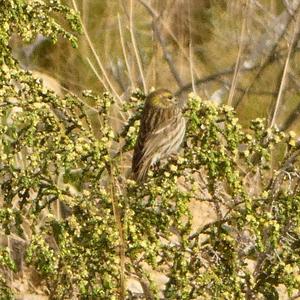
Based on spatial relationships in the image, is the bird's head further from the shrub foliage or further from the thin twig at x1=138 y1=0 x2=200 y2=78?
the thin twig at x1=138 y1=0 x2=200 y2=78

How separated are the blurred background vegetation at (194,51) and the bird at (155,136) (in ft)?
12.0

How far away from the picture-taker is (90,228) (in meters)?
5.84

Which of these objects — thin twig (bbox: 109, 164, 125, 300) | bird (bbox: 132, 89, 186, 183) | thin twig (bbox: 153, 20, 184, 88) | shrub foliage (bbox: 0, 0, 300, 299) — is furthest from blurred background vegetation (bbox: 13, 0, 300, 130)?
thin twig (bbox: 109, 164, 125, 300)

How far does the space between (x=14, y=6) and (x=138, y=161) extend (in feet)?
5.79

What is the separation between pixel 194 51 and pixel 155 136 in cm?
467

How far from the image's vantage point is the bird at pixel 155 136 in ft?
24.9

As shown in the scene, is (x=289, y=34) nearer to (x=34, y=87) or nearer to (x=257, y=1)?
(x=257, y=1)

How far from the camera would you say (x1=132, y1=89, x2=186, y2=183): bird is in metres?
7.57

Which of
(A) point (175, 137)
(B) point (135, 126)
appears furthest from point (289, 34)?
(B) point (135, 126)

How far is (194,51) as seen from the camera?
41.3 feet

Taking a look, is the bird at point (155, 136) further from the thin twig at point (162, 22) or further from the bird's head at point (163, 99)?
the thin twig at point (162, 22)

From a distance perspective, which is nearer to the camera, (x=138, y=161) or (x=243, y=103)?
(x=138, y=161)

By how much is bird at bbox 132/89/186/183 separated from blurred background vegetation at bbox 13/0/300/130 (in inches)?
145

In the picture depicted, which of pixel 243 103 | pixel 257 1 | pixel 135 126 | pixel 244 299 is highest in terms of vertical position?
pixel 257 1
